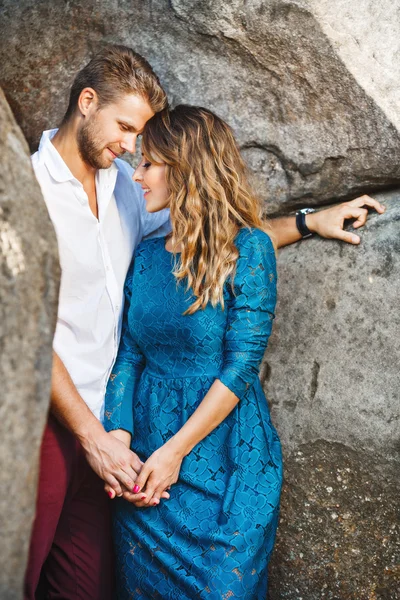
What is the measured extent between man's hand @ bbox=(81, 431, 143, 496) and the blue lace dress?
0.36ft

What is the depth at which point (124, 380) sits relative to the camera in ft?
8.74

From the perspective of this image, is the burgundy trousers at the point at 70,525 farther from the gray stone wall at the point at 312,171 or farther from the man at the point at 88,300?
the gray stone wall at the point at 312,171

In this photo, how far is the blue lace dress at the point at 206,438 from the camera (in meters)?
2.34

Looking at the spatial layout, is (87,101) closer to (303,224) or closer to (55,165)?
(55,165)

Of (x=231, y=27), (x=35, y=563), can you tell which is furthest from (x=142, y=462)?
(x=231, y=27)

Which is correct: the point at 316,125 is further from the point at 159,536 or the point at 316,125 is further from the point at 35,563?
the point at 35,563

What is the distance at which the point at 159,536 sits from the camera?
7.88 ft

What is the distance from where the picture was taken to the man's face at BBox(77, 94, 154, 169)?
8.70 feet

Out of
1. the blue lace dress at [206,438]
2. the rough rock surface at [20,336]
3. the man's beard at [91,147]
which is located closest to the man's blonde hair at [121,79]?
the man's beard at [91,147]

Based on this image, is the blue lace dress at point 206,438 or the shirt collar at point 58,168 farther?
the shirt collar at point 58,168

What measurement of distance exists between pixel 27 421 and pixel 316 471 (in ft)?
5.45

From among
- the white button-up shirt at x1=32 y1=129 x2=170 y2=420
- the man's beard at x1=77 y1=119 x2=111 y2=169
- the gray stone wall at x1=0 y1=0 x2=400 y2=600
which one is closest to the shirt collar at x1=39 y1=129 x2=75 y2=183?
the white button-up shirt at x1=32 y1=129 x2=170 y2=420

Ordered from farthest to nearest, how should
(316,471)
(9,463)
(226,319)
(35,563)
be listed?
(316,471) < (226,319) < (35,563) < (9,463)

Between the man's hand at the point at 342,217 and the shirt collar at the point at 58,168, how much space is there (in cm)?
83
